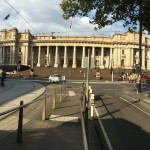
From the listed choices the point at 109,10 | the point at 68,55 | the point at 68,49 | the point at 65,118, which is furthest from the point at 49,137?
the point at 68,55

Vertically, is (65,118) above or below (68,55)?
below

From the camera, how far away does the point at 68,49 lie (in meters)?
153

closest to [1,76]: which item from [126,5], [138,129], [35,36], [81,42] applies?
[126,5]

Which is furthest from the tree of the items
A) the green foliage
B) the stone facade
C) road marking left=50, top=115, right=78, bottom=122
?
the stone facade

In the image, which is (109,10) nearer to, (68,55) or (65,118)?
(65,118)

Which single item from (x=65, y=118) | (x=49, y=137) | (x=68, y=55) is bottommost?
(x=65, y=118)

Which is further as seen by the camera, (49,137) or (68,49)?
(68,49)

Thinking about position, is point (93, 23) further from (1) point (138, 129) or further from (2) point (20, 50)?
(2) point (20, 50)

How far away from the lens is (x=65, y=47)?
147 metres

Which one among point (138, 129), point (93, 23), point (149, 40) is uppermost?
point (149, 40)

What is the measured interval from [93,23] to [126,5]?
3.73 meters

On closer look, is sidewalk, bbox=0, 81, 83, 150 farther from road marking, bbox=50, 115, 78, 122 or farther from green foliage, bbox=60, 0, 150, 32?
green foliage, bbox=60, 0, 150, 32

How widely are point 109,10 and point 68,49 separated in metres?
131

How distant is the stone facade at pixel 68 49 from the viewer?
14038 cm
